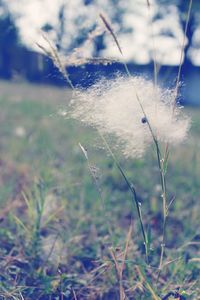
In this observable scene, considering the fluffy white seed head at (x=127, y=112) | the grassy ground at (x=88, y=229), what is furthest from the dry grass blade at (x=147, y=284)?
the fluffy white seed head at (x=127, y=112)

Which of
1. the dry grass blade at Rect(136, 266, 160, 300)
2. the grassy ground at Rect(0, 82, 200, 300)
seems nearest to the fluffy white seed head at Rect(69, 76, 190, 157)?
the grassy ground at Rect(0, 82, 200, 300)

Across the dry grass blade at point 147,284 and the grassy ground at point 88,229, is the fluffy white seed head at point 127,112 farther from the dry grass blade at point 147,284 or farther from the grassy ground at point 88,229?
the dry grass blade at point 147,284

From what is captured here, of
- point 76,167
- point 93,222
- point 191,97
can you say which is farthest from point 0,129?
point 191,97

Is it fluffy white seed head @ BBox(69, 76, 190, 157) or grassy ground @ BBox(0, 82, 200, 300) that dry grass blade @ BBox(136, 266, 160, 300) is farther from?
fluffy white seed head @ BBox(69, 76, 190, 157)

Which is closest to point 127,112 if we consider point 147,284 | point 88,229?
point 147,284

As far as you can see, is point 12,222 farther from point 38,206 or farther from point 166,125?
point 166,125

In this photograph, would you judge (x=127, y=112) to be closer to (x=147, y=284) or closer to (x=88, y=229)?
(x=147, y=284)
